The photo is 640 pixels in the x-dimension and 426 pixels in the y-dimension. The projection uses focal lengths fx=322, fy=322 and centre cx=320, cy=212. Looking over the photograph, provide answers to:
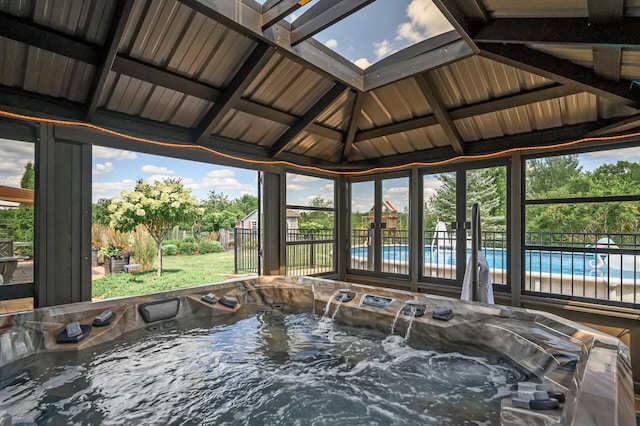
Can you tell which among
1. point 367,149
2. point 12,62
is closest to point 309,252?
point 367,149

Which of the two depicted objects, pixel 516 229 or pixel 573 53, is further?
pixel 516 229

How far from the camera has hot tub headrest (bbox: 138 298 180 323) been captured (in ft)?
9.35

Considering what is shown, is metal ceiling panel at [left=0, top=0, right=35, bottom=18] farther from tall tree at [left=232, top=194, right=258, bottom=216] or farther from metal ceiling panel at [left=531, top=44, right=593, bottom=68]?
tall tree at [left=232, top=194, right=258, bottom=216]

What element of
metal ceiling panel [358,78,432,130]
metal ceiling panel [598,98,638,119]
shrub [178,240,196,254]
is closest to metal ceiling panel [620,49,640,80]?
metal ceiling panel [598,98,638,119]

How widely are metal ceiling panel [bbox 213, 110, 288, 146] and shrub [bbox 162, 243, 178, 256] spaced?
682cm

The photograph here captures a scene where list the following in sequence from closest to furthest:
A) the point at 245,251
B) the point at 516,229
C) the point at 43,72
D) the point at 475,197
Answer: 1. the point at 43,72
2. the point at 516,229
3. the point at 475,197
4. the point at 245,251

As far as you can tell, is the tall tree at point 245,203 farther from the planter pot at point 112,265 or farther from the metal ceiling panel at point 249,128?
the metal ceiling panel at point 249,128

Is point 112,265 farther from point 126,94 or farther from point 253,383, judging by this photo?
point 253,383

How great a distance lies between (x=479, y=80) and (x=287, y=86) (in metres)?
2.02

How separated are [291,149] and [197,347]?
3.09 meters

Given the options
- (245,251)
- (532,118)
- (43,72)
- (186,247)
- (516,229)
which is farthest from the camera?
(186,247)

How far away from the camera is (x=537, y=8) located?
1.91 metres

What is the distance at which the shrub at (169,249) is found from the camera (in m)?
9.77

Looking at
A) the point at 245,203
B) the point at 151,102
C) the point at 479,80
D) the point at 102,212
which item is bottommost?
the point at 102,212
